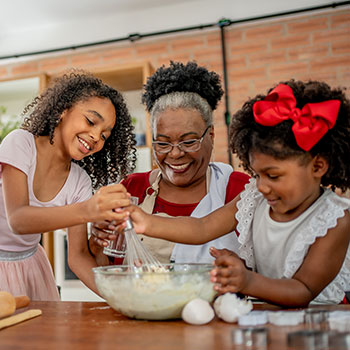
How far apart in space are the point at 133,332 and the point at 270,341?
24 cm

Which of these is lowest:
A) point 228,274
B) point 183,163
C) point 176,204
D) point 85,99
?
point 228,274

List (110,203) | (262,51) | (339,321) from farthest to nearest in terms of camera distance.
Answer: (262,51), (110,203), (339,321)

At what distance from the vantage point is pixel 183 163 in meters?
1.55

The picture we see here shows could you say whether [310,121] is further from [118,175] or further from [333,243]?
[118,175]

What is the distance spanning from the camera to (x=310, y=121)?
3.48 feet

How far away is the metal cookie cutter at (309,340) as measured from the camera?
24.7 inches

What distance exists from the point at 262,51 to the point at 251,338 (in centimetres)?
286

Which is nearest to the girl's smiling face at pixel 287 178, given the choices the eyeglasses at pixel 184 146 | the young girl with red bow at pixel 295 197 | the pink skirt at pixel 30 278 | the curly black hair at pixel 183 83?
the young girl with red bow at pixel 295 197

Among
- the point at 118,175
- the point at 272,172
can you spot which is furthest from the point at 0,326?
the point at 118,175

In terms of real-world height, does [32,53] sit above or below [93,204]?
above

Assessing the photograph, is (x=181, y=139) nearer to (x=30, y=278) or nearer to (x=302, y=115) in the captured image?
(x=302, y=115)

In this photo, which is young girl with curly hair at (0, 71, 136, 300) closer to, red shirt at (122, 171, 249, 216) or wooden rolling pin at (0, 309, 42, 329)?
red shirt at (122, 171, 249, 216)

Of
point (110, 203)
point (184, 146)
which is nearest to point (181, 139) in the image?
point (184, 146)

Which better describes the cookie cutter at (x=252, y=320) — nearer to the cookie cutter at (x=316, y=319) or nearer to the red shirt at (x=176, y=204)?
the cookie cutter at (x=316, y=319)
